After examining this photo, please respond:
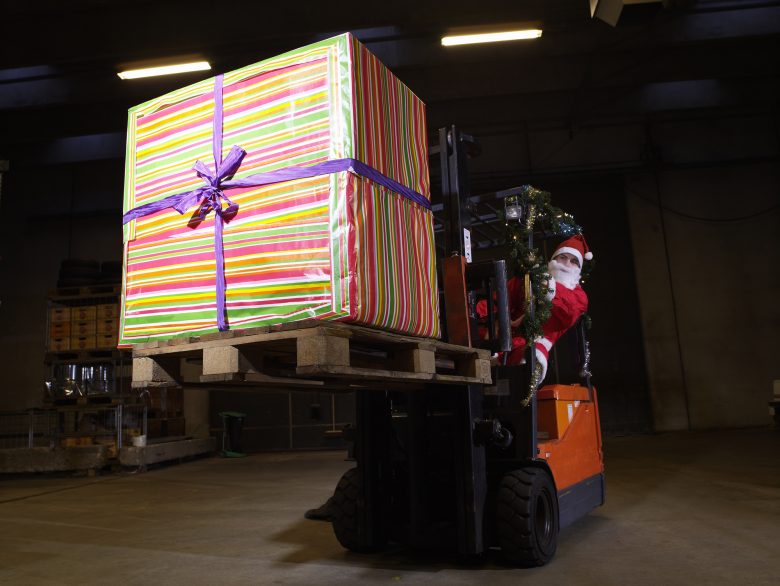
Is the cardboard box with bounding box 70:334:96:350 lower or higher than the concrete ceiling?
lower

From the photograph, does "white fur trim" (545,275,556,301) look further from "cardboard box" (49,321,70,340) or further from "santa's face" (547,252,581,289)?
"cardboard box" (49,321,70,340)

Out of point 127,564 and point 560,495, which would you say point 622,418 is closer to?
point 560,495

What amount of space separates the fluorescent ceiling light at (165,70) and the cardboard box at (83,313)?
3986 mm

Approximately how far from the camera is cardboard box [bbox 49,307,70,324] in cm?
1120

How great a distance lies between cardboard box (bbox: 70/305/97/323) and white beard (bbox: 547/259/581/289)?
8655 millimetres

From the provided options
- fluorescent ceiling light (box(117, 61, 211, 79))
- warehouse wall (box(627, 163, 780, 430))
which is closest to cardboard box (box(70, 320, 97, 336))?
fluorescent ceiling light (box(117, 61, 211, 79))

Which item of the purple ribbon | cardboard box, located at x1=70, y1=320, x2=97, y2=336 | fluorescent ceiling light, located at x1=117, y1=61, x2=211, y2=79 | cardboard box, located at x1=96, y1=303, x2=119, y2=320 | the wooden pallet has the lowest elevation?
the wooden pallet

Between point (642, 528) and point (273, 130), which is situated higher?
point (273, 130)

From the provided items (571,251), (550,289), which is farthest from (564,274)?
(550,289)

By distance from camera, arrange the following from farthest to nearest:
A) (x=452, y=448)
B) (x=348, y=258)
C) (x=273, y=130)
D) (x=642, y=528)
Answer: (x=642, y=528) → (x=452, y=448) → (x=273, y=130) → (x=348, y=258)

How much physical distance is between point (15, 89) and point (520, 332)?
10960 millimetres

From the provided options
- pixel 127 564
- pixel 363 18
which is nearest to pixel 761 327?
pixel 363 18

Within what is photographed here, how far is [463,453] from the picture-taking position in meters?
3.86

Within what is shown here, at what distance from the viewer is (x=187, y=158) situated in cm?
303
